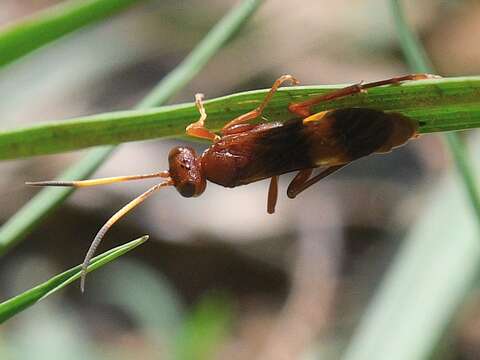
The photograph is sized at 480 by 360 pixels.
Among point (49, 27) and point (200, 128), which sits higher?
point (49, 27)

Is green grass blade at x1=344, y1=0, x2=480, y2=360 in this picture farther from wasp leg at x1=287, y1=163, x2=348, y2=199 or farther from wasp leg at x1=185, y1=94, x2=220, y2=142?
wasp leg at x1=185, y1=94, x2=220, y2=142

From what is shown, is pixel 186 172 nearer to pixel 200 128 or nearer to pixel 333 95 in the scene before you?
pixel 200 128

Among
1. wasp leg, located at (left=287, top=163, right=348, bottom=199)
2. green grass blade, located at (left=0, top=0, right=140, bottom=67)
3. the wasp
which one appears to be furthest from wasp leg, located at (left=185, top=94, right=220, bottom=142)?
wasp leg, located at (left=287, top=163, right=348, bottom=199)

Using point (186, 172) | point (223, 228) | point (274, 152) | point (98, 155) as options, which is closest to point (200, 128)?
point (98, 155)

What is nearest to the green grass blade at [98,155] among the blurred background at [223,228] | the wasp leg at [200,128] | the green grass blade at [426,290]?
the wasp leg at [200,128]

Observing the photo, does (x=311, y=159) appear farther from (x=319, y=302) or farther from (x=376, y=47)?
(x=376, y=47)

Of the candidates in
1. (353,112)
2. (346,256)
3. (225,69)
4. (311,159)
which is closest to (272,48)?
(225,69)
